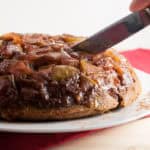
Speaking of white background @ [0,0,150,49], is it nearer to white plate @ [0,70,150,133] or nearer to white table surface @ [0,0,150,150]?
white table surface @ [0,0,150,150]

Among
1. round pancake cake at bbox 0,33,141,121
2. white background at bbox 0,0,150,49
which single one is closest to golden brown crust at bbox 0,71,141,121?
round pancake cake at bbox 0,33,141,121

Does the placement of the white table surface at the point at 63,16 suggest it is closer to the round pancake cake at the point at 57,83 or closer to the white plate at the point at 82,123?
the round pancake cake at the point at 57,83

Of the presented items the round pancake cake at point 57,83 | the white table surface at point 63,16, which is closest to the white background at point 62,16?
the white table surface at point 63,16

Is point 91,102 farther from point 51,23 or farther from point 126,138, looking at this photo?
point 51,23

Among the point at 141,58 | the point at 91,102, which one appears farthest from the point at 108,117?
the point at 141,58

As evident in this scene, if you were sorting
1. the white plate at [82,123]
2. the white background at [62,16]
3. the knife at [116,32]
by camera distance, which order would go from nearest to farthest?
the white plate at [82,123], the knife at [116,32], the white background at [62,16]
